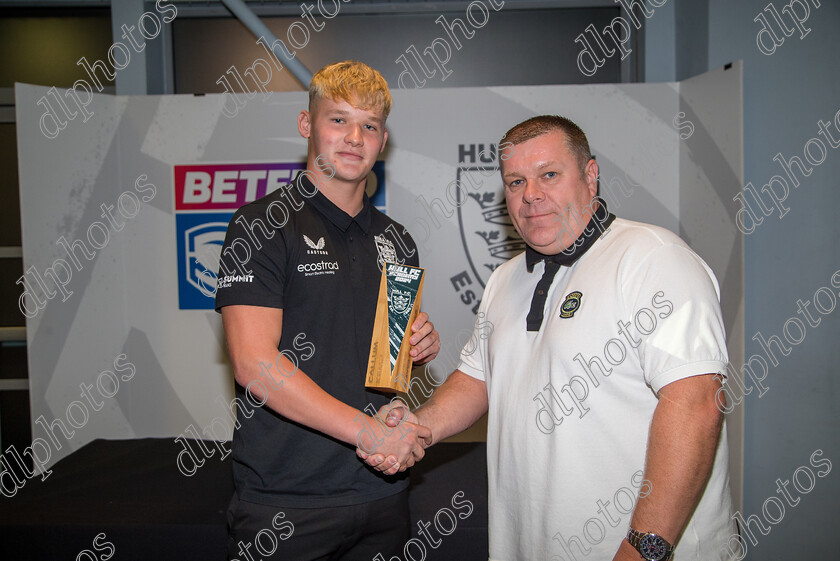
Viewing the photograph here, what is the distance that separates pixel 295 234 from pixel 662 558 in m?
1.18

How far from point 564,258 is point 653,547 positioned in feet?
2.27

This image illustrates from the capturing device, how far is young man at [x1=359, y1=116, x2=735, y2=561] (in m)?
1.19

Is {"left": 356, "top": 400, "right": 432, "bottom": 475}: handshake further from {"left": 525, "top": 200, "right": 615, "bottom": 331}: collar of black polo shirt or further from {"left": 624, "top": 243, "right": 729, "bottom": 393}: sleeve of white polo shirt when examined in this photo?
{"left": 624, "top": 243, "right": 729, "bottom": 393}: sleeve of white polo shirt

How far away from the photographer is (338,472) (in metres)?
1.56

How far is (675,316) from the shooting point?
3.99ft

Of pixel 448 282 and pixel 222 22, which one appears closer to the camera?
pixel 448 282

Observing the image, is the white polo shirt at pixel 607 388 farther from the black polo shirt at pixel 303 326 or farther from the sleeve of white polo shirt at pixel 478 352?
the black polo shirt at pixel 303 326

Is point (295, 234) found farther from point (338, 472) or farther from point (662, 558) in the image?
point (662, 558)

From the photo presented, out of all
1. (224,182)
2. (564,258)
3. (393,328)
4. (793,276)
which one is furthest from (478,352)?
(224,182)

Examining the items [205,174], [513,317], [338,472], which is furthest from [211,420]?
[513,317]

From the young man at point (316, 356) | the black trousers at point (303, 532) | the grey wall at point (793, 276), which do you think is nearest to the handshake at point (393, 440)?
the young man at point (316, 356)

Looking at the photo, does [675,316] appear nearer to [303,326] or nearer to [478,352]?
[478,352]

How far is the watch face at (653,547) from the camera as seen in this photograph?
1.18 m

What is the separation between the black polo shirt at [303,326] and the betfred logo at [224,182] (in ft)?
5.29
